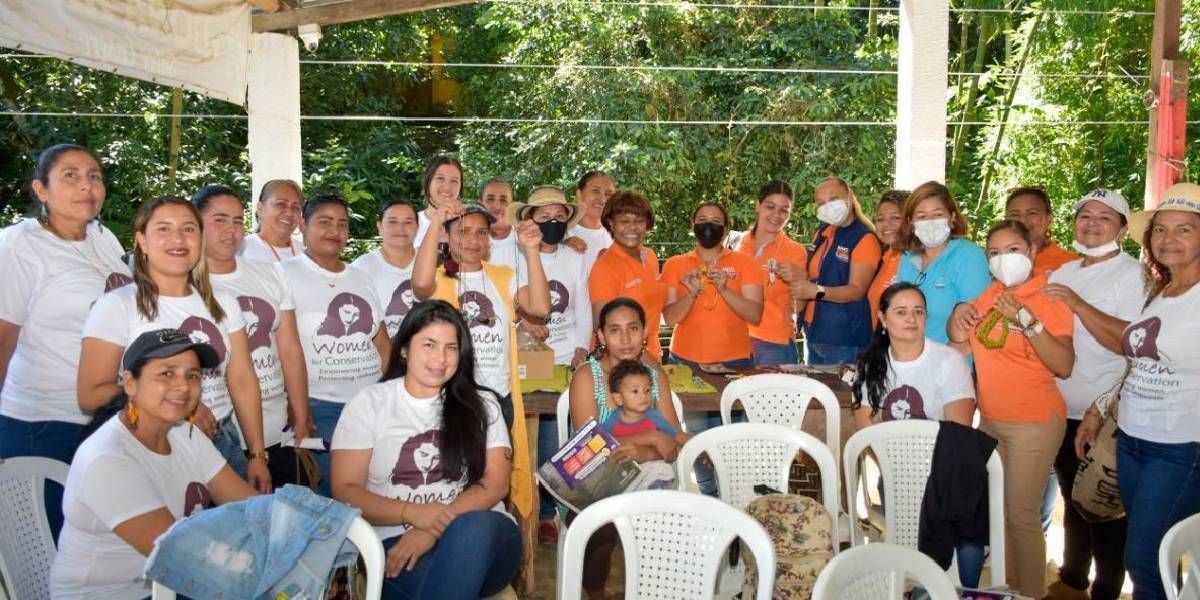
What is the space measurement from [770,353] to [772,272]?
1.47 feet

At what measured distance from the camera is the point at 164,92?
35.7ft

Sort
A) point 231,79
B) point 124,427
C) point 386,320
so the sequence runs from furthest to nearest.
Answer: point 231,79 → point 386,320 → point 124,427

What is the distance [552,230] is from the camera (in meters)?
5.02

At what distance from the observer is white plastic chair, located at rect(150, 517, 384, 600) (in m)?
2.67

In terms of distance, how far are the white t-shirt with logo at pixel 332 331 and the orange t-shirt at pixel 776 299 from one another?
2.25m

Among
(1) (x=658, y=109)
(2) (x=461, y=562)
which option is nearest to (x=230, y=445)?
(2) (x=461, y=562)

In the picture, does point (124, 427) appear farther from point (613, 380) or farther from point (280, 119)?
point (280, 119)

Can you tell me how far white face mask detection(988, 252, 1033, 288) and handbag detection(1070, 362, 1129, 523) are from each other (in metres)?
0.52

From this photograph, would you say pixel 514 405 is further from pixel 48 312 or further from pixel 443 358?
pixel 48 312

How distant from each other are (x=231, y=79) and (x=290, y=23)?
1.80 ft

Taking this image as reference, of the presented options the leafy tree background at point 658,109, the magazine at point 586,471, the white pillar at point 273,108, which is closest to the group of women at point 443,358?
the magazine at point 586,471

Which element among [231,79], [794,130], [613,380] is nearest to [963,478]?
[613,380]

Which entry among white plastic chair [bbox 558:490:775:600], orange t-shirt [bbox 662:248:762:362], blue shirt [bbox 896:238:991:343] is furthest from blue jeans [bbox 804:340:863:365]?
white plastic chair [bbox 558:490:775:600]

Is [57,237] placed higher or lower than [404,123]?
lower
